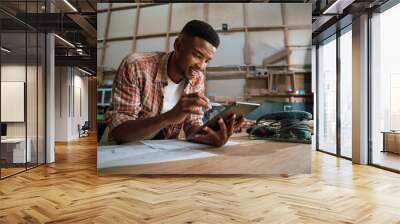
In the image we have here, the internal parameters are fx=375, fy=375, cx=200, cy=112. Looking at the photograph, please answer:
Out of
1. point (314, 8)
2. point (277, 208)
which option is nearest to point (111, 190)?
point (277, 208)

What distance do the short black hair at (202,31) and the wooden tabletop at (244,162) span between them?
1590 millimetres

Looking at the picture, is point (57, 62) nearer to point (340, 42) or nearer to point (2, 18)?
point (2, 18)

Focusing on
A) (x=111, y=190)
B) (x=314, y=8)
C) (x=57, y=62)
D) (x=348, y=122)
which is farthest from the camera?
(x=57, y=62)

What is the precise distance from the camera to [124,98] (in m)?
5.85

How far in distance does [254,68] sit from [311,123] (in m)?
1.32

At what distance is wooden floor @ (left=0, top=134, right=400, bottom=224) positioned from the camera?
3777 millimetres

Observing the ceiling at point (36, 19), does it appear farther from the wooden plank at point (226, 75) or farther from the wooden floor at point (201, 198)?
the wooden plank at point (226, 75)

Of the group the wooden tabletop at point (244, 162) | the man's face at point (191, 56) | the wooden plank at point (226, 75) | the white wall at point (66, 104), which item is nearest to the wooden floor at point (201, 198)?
the wooden tabletop at point (244, 162)

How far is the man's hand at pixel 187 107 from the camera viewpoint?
5.81m

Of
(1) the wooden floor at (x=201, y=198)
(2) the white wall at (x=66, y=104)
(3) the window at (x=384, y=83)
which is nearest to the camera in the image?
(1) the wooden floor at (x=201, y=198)

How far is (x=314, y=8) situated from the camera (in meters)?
7.06

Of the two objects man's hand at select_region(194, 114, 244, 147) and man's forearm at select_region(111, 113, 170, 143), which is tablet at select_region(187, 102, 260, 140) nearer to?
man's hand at select_region(194, 114, 244, 147)

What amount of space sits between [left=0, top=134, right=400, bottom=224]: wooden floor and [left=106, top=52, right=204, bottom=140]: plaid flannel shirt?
933 mm

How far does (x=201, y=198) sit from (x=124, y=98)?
214 centimetres
